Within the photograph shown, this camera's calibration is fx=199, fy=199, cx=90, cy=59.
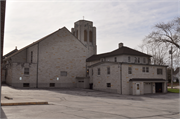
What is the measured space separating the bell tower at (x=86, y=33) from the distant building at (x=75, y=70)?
3105cm

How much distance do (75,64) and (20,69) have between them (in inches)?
476

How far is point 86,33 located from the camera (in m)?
80.8

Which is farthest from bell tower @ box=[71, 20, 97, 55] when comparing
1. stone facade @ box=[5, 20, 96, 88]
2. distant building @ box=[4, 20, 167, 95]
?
stone facade @ box=[5, 20, 96, 88]

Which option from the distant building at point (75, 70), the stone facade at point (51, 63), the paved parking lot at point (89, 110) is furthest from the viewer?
the stone facade at point (51, 63)

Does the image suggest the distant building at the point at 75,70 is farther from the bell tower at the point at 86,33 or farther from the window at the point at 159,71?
the bell tower at the point at 86,33

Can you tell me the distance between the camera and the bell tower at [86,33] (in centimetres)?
7962

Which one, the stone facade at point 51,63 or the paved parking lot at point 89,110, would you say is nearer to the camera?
the paved parking lot at point 89,110

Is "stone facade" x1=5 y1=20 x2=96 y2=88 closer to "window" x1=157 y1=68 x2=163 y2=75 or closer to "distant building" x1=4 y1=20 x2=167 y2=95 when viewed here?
"distant building" x1=4 y1=20 x2=167 y2=95

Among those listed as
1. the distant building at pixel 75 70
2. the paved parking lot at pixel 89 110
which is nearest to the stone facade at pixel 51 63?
the distant building at pixel 75 70

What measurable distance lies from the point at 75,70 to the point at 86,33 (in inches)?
1497

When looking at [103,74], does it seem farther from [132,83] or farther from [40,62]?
[40,62]

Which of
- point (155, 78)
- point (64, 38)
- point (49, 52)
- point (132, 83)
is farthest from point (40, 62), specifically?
point (155, 78)

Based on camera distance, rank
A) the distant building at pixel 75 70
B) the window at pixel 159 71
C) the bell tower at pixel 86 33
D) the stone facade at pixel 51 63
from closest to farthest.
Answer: the distant building at pixel 75 70
the stone facade at pixel 51 63
the window at pixel 159 71
the bell tower at pixel 86 33

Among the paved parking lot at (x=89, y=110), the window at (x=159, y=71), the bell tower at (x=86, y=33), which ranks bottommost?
the paved parking lot at (x=89, y=110)
